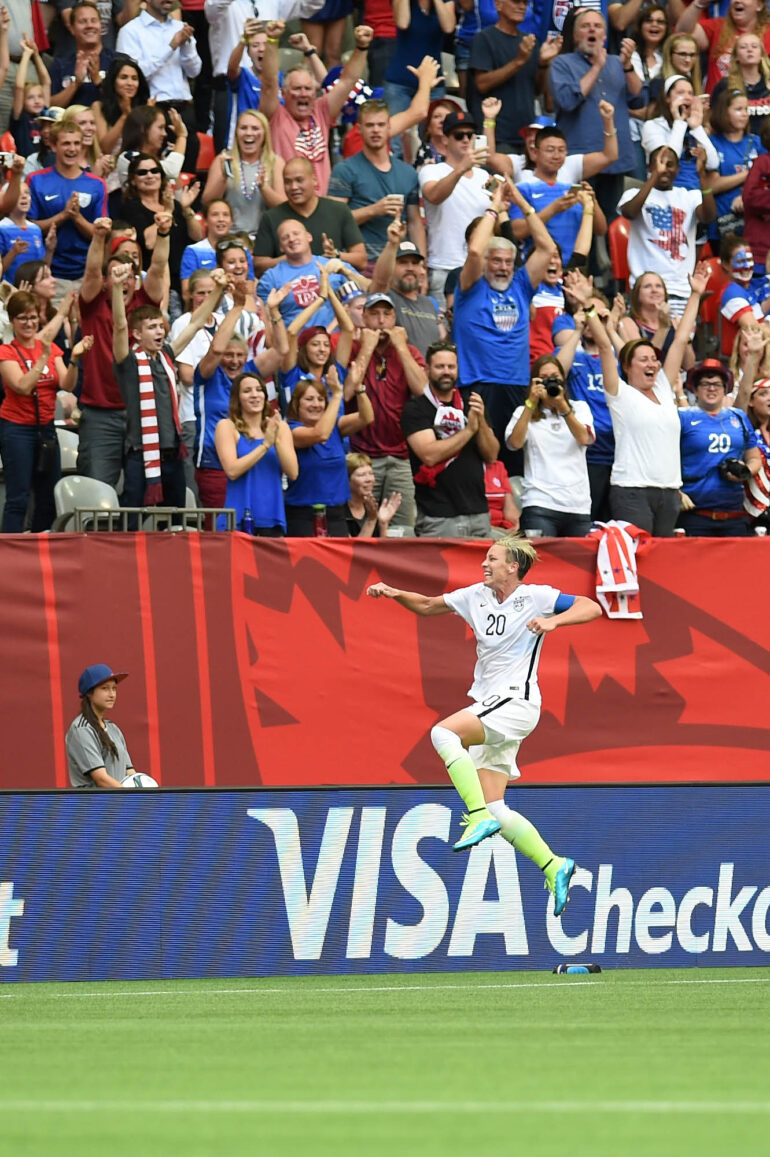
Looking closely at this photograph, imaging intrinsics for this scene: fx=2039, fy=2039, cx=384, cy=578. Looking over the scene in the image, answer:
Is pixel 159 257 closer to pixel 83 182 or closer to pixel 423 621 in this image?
pixel 83 182

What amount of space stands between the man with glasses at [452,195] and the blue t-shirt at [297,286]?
152 cm

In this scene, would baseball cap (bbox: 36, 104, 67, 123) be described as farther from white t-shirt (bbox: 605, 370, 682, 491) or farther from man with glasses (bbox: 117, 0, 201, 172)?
white t-shirt (bbox: 605, 370, 682, 491)

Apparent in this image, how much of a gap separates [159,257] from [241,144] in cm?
218

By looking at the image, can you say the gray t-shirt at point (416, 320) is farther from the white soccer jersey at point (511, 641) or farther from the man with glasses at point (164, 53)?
the white soccer jersey at point (511, 641)

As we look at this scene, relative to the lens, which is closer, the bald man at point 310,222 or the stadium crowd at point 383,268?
the stadium crowd at point 383,268

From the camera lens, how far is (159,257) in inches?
585

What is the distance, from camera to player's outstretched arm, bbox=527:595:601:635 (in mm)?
11211

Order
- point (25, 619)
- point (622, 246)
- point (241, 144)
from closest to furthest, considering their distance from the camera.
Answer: point (25, 619) → point (241, 144) → point (622, 246)

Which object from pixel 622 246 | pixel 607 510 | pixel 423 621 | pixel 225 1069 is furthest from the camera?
pixel 622 246

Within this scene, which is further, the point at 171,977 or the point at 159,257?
the point at 159,257

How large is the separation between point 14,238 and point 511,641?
19.2 feet

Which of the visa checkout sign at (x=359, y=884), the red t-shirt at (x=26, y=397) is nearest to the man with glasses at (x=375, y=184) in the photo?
the red t-shirt at (x=26, y=397)

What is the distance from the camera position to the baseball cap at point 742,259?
1775 cm

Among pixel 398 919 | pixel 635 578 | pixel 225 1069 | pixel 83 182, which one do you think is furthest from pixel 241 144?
pixel 225 1069
